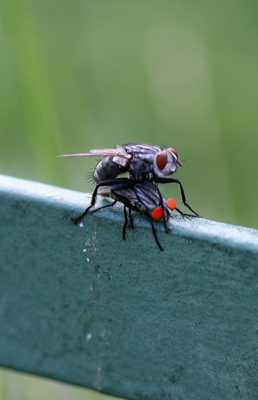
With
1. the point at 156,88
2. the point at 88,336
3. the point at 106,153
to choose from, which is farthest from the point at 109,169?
the point at 156,88

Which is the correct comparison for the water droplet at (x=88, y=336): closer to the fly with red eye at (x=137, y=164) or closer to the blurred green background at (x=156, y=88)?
the fly with red eye at (x=137, y=164)

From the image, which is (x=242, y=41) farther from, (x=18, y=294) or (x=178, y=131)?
(x=18, y=294)

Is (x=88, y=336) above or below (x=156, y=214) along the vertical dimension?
below

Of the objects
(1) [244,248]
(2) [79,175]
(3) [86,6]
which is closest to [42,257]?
(1) [244,248]

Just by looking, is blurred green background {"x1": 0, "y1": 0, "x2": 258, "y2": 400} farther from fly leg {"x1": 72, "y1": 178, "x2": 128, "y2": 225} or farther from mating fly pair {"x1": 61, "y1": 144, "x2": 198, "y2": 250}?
fly leg {"x1": 72, "y1": 178, "x2": 128, "y2": 225}

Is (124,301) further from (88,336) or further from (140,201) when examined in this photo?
(140,201)

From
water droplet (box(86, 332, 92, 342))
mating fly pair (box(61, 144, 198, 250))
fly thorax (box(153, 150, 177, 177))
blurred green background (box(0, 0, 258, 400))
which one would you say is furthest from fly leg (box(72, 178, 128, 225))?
blurred green background (box(0, 0, 258, 400))

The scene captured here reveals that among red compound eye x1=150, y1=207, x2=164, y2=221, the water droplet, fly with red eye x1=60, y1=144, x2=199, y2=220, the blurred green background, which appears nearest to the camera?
red compound eye x1=150, y1=207, x2=164, y2=221
